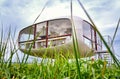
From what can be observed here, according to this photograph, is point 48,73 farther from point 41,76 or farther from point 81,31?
point 81,31

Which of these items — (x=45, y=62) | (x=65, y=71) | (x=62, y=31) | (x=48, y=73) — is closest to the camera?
(x=48, y=73)

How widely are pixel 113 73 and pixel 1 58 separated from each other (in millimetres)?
901

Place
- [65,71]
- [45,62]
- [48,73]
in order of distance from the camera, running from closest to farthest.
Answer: [48,73], [65,71], [45,62]

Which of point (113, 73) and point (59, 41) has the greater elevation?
point (59, 41)

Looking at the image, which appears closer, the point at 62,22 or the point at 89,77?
the point at 89,77

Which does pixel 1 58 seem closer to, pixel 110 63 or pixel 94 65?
pixel 94 65

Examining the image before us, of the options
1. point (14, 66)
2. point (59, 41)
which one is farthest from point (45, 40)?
point (14, 66)

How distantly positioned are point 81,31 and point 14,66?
1325 cm

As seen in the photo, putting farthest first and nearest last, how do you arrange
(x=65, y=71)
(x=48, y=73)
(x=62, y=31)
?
(x=62, y=31)
(x=65, y=71)
(x=48, y=73)

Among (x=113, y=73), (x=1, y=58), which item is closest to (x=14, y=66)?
(x=1, y=58)

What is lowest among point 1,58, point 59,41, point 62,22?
point 1,58

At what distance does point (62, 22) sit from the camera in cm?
1541

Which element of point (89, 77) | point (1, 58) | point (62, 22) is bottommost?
point (89, 77)

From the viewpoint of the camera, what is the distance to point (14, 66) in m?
2.44
